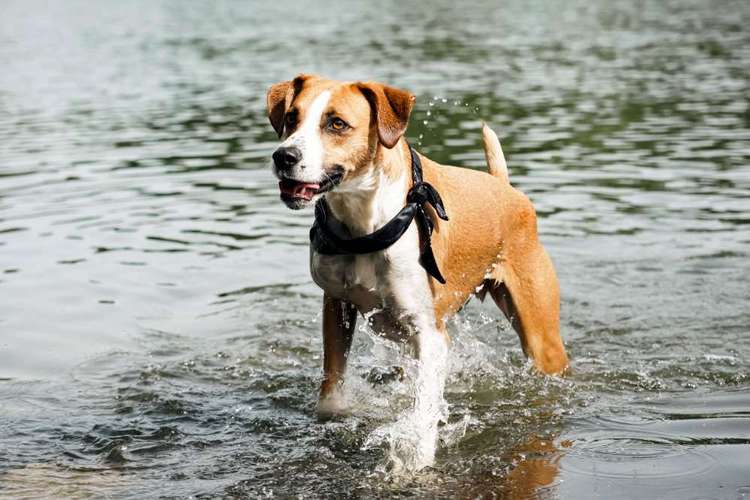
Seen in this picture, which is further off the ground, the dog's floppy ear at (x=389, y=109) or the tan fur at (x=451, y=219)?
the dog's floppy ear at (x=389, y=109)

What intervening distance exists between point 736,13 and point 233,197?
31.2m

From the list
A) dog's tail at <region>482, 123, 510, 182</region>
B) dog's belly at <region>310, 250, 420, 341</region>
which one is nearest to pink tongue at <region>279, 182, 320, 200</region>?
dog's belly at <region>310, 250, 420, 341</region>

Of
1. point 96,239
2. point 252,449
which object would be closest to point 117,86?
point 96,239

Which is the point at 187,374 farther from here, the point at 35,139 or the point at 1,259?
the point at 35,139

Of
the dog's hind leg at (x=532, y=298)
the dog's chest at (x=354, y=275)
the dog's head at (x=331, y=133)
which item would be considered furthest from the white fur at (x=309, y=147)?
the dog's hind leg at (x=532, y=298)

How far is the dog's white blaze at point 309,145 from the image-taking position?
5.55m

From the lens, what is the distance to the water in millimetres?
6098

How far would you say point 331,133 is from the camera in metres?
5.77

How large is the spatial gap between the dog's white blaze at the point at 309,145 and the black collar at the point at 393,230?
0.58m

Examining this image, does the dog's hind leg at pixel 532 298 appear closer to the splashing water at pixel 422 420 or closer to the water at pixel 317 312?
the water at pixel 317 312

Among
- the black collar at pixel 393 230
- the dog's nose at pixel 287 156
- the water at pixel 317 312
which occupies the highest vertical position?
the dog's nose at pixel 287 156

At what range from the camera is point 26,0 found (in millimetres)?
63375

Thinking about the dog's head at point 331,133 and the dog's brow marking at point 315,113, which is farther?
the dog's brow marking at point 315,113

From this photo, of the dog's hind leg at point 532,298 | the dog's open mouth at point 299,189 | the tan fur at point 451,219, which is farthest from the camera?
the dog's hind leg at point 532,298
